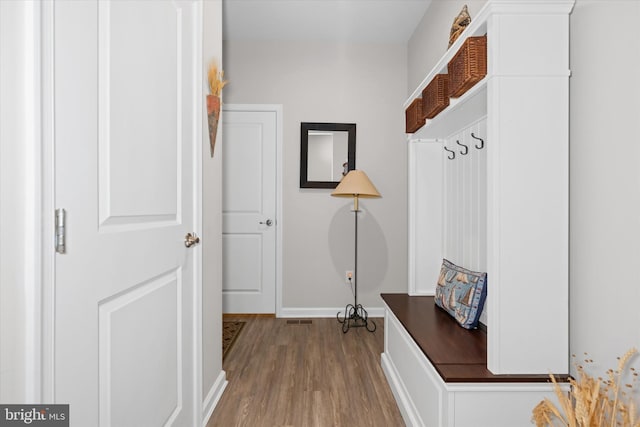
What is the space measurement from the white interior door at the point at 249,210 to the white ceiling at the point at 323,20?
75 centimetres

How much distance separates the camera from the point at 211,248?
1.91m

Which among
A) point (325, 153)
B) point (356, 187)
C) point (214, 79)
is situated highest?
point (214, 79)

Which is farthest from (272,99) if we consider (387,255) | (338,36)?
(387,255)

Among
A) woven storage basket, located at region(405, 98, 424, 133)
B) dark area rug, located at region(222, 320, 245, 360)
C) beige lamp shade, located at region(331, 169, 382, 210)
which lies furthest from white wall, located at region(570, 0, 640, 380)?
dark area rug, located at region(222, 320, 245, 360)

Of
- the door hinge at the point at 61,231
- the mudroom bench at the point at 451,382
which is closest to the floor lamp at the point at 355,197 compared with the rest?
the mudroom bench at the point at 451,382

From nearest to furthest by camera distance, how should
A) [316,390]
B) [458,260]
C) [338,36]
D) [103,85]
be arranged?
[103,85]
[316,390]
[458,260]
[338,36]

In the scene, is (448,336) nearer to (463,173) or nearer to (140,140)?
(463,173)

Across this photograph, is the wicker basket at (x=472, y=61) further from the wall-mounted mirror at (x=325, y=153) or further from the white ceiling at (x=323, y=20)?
the wall-mounted mirror at (x=325, y=153)

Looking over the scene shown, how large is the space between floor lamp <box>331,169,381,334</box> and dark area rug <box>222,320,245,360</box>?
93 centimetres

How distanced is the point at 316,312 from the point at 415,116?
2155mm

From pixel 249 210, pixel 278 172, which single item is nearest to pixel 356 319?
pixel 249 210

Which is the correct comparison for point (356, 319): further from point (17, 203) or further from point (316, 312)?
point (17, 203)

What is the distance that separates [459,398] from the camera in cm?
128

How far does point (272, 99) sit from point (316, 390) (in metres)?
2.63
